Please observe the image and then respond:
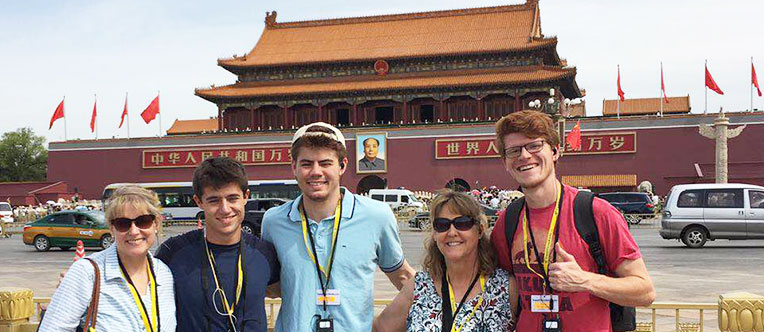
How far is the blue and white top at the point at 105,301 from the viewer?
2.89 metres

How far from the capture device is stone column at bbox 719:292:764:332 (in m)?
3.74

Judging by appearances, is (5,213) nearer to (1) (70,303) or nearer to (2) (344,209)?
(1) (70,303)

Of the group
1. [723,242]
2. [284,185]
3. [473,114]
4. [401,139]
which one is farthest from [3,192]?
[723,242]

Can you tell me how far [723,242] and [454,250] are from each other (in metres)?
15.9

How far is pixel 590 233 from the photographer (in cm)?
286

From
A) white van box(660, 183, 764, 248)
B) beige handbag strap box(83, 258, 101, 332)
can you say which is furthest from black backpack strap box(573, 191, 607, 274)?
white van box(660, 183, 764, 248)

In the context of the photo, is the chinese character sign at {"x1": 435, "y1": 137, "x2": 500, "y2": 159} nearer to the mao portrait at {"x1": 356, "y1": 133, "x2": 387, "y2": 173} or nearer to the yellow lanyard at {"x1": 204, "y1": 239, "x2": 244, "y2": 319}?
the mao portrait at {"x1": 356, "y1": 133, "x2": 387, "y2": 173}

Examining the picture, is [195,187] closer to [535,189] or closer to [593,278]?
[535,189]

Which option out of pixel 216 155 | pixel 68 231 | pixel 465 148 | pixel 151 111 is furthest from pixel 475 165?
pixel 68 231

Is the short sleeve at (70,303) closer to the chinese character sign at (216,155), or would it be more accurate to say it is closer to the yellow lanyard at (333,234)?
the yellow lanyard at (333,234)

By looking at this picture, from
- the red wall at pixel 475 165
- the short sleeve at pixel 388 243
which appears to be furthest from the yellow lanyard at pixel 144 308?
the red wall at pixel 475 165

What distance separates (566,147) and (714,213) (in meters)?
15.1

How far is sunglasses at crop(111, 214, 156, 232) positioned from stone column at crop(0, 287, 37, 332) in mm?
1820

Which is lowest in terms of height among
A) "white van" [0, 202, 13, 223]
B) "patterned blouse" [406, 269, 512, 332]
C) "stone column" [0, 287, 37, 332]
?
"white van" [0, 202, 13, 223]
